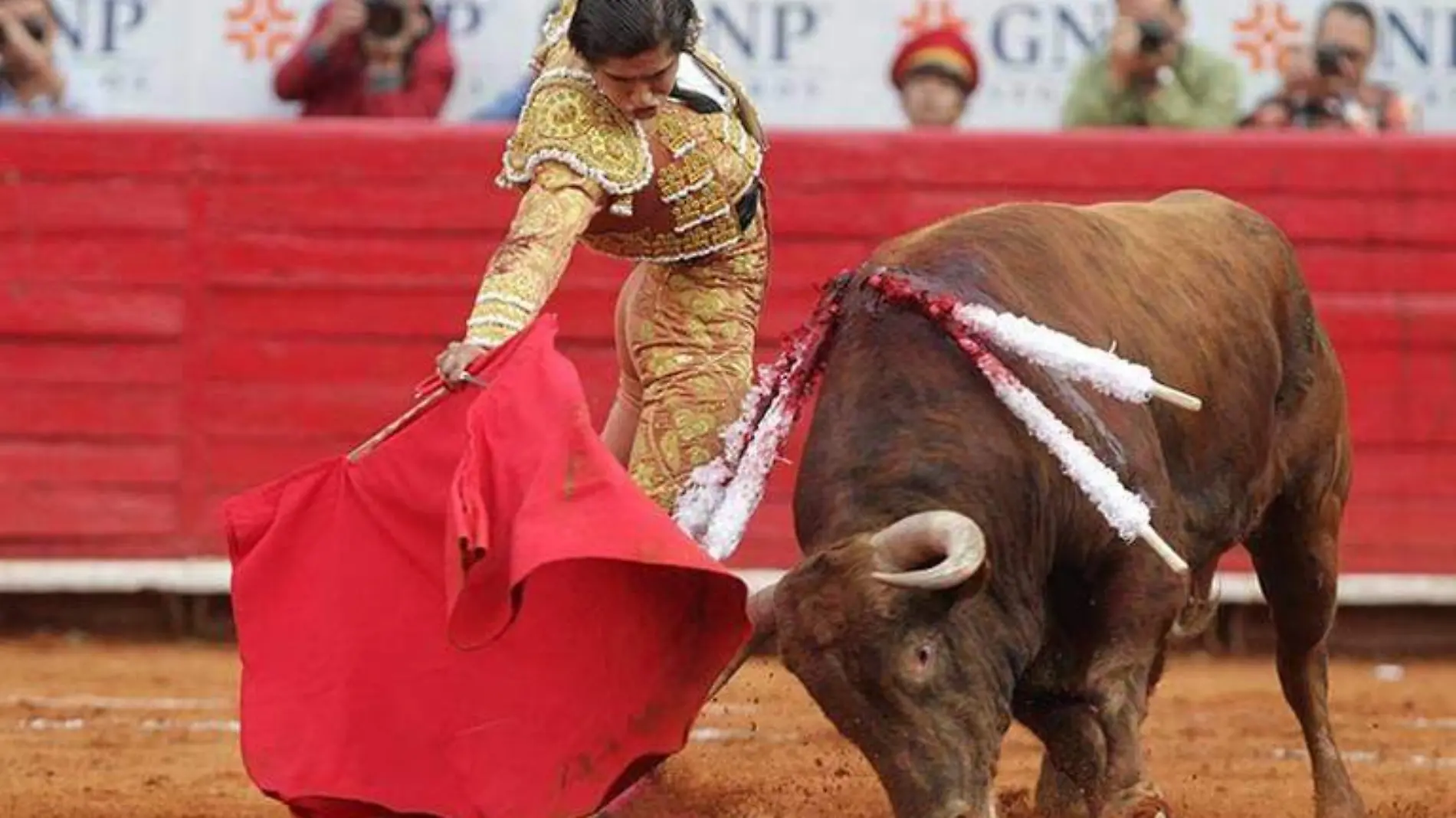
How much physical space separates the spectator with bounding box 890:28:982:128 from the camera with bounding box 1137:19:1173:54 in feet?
1.51

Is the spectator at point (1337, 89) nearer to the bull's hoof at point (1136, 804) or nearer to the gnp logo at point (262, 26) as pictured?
the gnp logo at point (262, 26)

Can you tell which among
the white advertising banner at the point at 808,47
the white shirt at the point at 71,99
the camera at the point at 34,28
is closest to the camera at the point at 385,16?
the white advertising banner at the point at 808,47

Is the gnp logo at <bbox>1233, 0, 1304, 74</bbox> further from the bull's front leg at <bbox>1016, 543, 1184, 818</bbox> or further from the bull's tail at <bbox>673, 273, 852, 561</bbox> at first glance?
the bull's front leg at <bbox>1016, 543, 1184, 818</bbox>

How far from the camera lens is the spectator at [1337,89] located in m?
8.02

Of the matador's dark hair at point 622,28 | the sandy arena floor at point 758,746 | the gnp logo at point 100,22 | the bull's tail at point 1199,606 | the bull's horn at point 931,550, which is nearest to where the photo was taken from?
the bull's horn at point 931,550

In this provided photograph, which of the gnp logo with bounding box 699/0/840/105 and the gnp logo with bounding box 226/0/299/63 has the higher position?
the gnp logo with bounding box 699/0/840/105

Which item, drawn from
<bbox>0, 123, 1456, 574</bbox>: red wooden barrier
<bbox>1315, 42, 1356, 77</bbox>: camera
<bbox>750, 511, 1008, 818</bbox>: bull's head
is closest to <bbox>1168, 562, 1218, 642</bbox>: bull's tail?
<bbox>750, 511, 1008, 818</bbox>: bull's head

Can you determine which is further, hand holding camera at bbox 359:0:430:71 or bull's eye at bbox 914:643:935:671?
hand holding camera at bbox 359:0:430:71

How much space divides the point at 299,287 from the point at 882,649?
437 centimetres

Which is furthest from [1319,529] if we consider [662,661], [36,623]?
[36,623]

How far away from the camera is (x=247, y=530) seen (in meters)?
4.48

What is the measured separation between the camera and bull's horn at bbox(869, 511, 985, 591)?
12.9 feet

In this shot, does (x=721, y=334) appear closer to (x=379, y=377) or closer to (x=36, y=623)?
(x=379, y=377)

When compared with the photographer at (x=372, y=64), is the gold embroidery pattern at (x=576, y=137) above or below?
above
